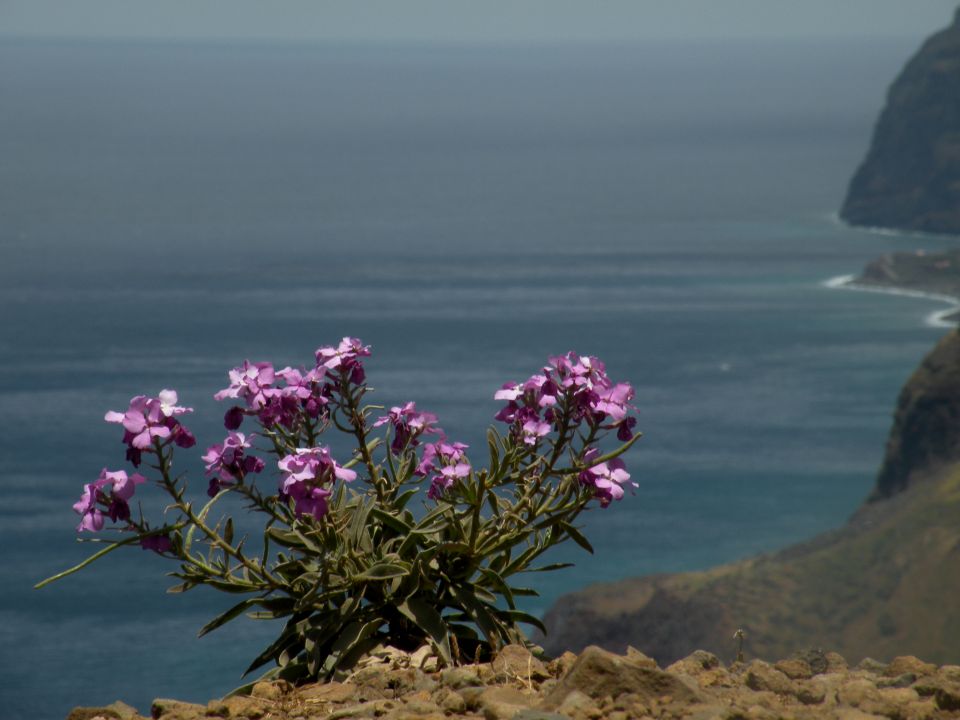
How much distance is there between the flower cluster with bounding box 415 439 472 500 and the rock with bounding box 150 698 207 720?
172 cm

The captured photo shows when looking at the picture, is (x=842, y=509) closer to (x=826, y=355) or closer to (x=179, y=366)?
(x=826, y=355)

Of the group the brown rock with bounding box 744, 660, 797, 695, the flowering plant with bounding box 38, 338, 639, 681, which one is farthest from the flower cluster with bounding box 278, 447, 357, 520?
the brown rock with bounding box 744, 660, 797, 695

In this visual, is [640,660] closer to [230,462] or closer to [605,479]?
[605,479]

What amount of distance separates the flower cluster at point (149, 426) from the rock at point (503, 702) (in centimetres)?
189

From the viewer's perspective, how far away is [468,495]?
7.85 meters

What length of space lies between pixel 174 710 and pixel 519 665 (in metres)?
1.65

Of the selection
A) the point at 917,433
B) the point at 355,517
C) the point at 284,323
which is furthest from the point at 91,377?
the point at 355,517

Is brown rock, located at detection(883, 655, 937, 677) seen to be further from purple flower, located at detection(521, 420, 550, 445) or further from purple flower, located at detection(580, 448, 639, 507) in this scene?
purple flower, located at detection(521, 420, 550, 445)

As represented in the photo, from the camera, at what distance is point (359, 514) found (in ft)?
25.7

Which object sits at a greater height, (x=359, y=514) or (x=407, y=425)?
(x=407, y=425)

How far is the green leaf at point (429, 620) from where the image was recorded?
7.62 m

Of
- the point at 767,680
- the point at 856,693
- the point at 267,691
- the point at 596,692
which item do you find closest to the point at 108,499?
the point at 267,691

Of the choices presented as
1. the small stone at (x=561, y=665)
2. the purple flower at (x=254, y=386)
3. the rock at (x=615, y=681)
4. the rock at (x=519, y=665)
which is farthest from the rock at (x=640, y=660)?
the purple flower at (x=254, y=386)

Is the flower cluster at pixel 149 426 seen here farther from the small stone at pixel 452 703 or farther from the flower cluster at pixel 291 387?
the small stone at pixel 452 703
